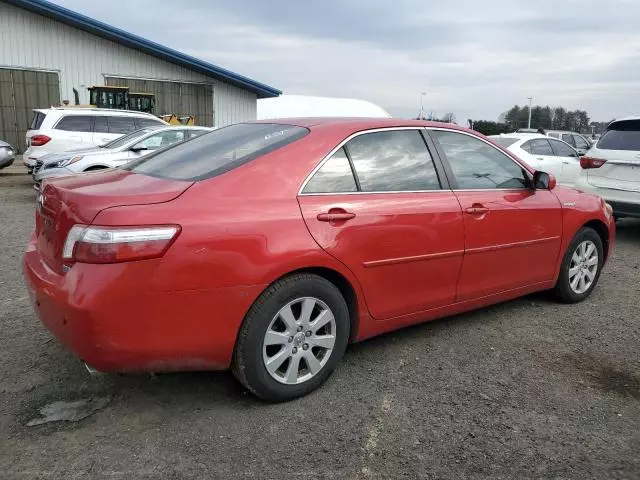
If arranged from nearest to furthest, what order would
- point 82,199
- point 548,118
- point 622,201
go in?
point 82,199
point 622,201
point 548,118

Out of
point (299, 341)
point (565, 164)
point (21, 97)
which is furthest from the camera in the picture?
point (21, 97)

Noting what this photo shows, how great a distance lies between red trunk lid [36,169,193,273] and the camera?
2.65m

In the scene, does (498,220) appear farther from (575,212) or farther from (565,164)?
(565,164)

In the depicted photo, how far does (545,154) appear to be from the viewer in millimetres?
11531

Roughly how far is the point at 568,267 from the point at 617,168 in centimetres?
359

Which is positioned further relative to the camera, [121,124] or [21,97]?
[21,97]

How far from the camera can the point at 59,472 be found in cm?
240

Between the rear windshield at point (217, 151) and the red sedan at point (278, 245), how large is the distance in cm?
2

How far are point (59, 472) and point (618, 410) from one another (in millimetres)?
2891

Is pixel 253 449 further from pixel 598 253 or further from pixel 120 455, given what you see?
pixel 598 253

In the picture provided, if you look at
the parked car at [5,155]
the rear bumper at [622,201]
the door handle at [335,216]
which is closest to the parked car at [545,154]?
the rear bumper at [622,201]

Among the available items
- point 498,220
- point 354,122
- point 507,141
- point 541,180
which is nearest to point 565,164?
point 507,141

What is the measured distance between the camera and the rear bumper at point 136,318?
2506 mm

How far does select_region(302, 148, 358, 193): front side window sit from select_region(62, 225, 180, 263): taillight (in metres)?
0.87
